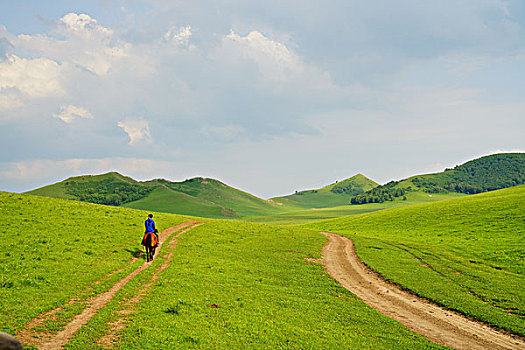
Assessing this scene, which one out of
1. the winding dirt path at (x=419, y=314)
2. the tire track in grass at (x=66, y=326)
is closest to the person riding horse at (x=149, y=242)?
the tire track in grass at (x=66, y=326)

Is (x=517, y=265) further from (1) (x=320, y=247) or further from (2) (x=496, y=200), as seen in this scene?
(2) (x=496, y=200)

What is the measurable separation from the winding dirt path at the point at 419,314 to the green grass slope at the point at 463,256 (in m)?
1.22

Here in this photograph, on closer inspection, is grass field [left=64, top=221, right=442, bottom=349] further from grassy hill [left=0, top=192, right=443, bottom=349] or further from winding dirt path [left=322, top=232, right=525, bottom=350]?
winding dirt path [left=322, top=232, right=525, bottom=350]

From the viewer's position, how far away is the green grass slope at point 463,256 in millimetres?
23953

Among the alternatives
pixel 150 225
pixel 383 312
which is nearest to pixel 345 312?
pixel 383 312

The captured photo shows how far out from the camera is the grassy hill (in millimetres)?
14820

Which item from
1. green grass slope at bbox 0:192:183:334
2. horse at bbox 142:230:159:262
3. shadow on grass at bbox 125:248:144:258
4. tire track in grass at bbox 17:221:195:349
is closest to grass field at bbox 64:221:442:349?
tire track in grass at bbox 17:221:195:349

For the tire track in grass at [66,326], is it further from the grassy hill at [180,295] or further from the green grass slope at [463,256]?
the green grass slope at [463,256]

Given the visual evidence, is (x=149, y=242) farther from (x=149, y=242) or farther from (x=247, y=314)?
(x=247, y=314)

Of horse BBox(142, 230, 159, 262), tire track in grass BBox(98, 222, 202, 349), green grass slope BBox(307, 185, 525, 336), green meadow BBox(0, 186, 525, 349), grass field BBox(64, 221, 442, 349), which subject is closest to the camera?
tire track in grass BBox(98, 222, 202, 349)

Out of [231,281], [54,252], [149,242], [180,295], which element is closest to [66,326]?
[180,295]

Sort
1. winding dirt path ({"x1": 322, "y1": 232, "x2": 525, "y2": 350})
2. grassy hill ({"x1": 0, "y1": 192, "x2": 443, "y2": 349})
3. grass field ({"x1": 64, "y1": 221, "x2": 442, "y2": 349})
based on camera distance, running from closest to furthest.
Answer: grass field ({"x1": 64, "y1": 221, "x2": 442, "y2": 349})
grassy hill ({"x1": 0, "y1": 192, "x2": 443, "y2": 349})
winding dirt path ({"x1": 322, "y1": 232, "x2": 525, "y2": 350})

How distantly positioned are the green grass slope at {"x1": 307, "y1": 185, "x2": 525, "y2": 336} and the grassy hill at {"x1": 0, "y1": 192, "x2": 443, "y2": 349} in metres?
7.92

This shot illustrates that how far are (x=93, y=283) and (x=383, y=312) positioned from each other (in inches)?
809
